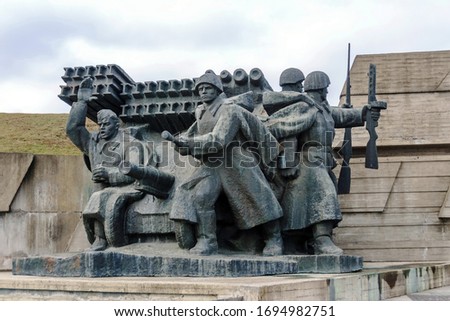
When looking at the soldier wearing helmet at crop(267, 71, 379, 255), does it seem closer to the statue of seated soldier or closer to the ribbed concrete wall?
the statue of seated soldier

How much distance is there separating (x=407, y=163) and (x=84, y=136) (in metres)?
4.91

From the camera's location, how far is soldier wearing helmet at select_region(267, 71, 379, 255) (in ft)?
24.3

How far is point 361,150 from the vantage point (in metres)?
11.5

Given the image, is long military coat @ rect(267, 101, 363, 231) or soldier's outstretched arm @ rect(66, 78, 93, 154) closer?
long military coat @ rect(267, 101, 363, 231)

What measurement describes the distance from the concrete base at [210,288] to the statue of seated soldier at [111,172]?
5.09ft

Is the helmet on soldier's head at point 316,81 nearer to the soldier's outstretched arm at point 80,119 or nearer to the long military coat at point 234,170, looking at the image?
the long military coat at point 234,170

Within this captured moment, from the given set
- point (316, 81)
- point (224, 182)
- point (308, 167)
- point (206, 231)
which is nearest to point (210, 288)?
point (206, 231)

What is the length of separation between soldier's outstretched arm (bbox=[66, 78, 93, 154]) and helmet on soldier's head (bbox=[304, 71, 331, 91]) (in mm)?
2646

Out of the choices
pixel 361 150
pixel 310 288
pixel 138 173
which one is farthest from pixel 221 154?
pixel 361 150

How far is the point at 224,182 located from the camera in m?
7.07

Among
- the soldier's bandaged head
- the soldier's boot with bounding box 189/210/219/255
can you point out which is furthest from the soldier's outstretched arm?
the soldier's boot with bounding box 189/210/219/255

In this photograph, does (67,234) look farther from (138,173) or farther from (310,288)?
(310,288)

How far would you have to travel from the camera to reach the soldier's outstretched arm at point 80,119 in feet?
27.5

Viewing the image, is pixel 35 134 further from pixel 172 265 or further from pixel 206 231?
pixel 172 265
